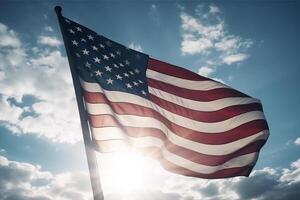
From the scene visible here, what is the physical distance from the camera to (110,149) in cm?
831

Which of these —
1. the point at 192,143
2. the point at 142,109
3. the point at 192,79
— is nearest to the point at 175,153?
the point at 192,143

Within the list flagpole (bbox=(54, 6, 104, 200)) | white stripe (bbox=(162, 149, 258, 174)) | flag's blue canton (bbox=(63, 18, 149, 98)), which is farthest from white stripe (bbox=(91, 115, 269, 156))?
flagpole (bbox=(54, 6, 104, 200))

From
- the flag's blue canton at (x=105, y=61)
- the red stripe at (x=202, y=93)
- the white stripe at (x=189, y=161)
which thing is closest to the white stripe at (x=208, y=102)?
the red stripe at (x=202, y=93)

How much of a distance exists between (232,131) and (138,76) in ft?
10.8

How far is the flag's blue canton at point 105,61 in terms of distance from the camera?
9.18 meters

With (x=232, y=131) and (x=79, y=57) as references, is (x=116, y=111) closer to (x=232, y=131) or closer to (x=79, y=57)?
(x=79, y=57)

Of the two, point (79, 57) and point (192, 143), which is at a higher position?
point (79, 57)

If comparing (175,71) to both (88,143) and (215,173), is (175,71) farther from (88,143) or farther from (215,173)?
(88,143)

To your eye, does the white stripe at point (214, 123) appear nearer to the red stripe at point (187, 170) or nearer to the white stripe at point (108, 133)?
the red stripe at point (187, 170)

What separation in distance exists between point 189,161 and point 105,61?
375cm

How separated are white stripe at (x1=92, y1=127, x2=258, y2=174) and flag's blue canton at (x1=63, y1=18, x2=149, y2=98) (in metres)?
1.39

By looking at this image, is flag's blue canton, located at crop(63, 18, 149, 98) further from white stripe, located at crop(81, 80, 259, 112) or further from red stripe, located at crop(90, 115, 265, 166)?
red stripe, located at crop(90, 115, 265, 166)

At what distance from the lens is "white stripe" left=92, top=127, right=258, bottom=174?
9.23 m

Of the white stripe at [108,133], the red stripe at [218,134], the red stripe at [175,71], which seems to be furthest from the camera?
the red stripe at [175,71]
